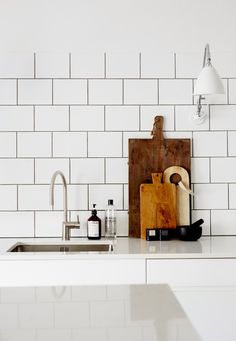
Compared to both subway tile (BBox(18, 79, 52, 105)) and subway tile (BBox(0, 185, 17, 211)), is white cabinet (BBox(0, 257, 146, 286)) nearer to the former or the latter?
subway tile (BBox(0, 185, 17, 211))

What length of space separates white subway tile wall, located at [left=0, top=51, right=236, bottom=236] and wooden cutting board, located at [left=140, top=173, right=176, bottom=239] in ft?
0.48

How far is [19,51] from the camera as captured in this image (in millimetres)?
2457

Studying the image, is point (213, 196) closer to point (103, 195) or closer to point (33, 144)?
point (103, 195)

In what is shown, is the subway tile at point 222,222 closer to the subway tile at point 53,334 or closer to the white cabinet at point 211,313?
the white cabinet at point 211,313

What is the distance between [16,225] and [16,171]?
27cm

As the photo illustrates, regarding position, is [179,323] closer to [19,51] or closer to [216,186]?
[216,186]

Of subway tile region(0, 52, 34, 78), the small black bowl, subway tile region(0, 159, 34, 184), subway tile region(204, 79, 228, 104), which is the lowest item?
the small black bowl

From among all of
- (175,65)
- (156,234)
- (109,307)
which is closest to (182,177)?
(156,234)

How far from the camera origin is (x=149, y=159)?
244 centimetres

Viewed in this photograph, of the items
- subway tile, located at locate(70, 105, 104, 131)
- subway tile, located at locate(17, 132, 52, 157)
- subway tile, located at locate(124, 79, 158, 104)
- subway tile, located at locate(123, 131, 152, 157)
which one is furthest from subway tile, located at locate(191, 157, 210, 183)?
subway tile, located at locate(17, 132, 52, 157)

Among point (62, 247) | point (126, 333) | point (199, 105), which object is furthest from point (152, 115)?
point (126, 333)

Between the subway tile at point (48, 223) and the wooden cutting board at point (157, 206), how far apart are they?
1.39ft

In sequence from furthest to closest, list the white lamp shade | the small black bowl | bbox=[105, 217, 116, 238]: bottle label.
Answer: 1. bbox=[105, 217, 116, 238]: bottle label
2. the small black bowl
3. the white lamp shade

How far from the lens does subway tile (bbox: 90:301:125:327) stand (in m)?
0.84
